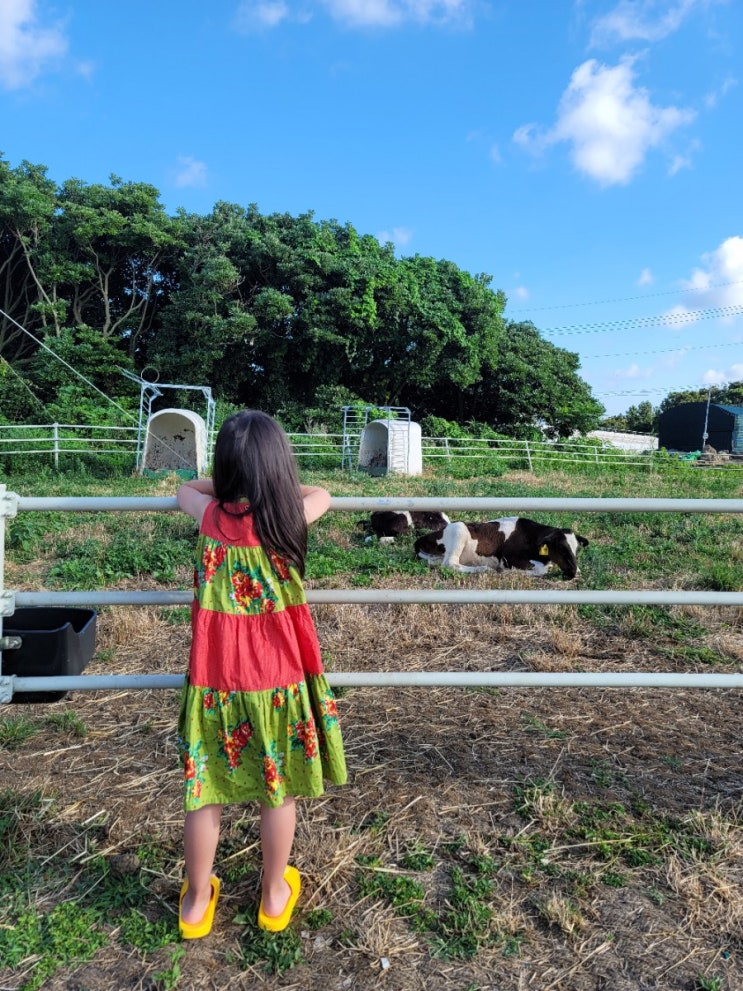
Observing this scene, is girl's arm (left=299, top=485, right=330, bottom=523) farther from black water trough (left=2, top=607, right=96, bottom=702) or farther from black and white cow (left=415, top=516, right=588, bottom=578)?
black and white cow (left=415, top=516, right=588, bottom=578)

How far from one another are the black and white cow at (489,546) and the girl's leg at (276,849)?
523cm

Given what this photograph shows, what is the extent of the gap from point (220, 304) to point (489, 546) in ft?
59.4

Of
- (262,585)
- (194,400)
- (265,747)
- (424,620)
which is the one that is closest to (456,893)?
(265,747)

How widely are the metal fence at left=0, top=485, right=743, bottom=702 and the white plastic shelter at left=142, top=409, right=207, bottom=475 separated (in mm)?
13999

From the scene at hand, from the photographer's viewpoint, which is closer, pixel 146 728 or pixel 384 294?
pixel 146 728

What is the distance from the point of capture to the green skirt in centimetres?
170

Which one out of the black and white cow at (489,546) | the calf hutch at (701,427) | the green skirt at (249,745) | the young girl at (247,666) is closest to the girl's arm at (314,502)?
the young girl at (247,666)

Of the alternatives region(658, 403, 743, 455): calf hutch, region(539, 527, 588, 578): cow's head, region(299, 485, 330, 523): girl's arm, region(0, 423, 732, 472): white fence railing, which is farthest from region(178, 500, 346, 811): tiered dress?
region(658, 403, 743, 455): calf hutch

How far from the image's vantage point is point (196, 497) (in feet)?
6.01

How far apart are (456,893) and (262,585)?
1.02 meters

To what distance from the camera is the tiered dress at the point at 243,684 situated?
1.70m

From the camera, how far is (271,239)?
936 inches

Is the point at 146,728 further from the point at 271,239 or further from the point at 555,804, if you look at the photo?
the point at 271,239

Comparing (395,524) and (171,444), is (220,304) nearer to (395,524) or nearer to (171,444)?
(171,444)
